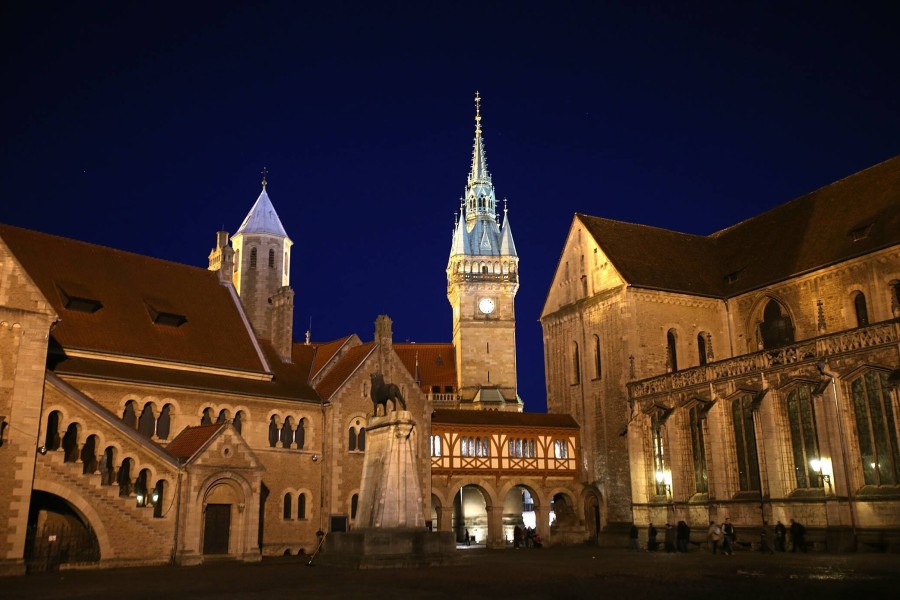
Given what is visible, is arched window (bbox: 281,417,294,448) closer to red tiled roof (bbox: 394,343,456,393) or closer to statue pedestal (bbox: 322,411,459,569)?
statue pedestal (bbox: 322,411,459,569)

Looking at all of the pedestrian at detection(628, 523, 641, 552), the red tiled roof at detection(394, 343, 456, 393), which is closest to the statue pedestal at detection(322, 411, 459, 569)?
the pedestrian at detection(628, 523, 641, 552)

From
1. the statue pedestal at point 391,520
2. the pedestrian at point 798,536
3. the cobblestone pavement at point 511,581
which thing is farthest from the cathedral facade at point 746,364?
the statue pedestal at point 391,520

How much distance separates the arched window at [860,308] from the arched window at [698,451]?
28.5 ft

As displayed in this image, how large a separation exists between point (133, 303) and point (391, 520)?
1950cm

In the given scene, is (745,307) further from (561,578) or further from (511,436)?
(561,578)

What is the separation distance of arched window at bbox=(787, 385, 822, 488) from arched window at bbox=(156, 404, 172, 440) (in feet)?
87.1

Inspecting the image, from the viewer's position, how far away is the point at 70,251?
3797cm

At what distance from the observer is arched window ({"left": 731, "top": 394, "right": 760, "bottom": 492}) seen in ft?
118

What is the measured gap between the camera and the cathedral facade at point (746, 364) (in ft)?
102

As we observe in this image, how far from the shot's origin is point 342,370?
141 ft

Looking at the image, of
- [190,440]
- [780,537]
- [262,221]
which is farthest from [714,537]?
[262,221]

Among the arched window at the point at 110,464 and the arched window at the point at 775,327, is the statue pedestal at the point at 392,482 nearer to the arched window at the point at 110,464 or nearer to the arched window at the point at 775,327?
the arched window at the point at 110,464

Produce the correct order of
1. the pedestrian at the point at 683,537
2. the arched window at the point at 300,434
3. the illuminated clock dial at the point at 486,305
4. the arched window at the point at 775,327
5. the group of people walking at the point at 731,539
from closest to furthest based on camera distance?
the group of people walking at the point at 731,539 → the pedestrian at the point at 683,537 → the arched window at the point at 300,434 → the arched window at the point at 775,327 → the illuminated clock dial at the point at 486,305

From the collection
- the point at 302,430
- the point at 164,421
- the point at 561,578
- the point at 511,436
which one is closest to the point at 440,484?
the point at 511,436
